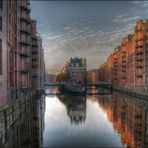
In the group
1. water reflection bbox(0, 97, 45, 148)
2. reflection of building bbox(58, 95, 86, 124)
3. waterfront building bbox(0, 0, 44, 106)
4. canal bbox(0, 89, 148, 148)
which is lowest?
reflection of building bbox(58, 95, 86, 124)

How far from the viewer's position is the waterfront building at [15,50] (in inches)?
1510

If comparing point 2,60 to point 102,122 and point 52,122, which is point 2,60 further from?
point 102,122

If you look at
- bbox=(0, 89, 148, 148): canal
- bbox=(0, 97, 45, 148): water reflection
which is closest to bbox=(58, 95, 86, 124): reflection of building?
bbox=(0, 89, 148, 148): canal

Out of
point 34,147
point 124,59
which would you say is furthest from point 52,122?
point 124,59

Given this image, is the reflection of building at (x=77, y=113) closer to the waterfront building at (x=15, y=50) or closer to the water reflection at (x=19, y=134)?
the water reflection at (x=19, y=134)

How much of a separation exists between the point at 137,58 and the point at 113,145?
7412cm

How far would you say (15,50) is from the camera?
54.6m

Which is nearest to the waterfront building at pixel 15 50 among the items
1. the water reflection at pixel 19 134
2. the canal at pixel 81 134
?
the water reflection at pixel 19 134

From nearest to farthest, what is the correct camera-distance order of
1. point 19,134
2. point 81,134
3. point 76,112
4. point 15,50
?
1. point 19,134
2. point 81,134
3. point 15,50
4. point 76,112

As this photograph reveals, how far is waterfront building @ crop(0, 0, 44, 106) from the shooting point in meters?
38.3

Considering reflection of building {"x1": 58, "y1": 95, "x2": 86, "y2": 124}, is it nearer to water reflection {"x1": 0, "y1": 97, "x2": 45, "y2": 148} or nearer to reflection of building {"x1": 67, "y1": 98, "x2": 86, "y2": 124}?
reflection of building {"x1": 67, "y1": 98, "x2": 86, "y2": 124}

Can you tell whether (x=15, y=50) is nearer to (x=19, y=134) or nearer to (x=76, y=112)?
(x=76, y=112)

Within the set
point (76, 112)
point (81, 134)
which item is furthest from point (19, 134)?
point (76, 112)

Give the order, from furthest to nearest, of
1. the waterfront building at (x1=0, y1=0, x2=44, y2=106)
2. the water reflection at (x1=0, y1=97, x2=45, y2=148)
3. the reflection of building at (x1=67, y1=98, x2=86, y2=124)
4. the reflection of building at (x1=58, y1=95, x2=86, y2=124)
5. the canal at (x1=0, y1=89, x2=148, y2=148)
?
the reflection of building at (x1=58, y1=95, x2=86, y2=124), the reflection of building at (x1=67, y1=98, x2=86, y2=124), the waterfront building at (x1=0, y1=0, x2=44, y2=106), the canal at (x1=0, y1=89, x2=148, y2=148), the water reflection at (x1=0, y1=97, x2=45, y2=148)
